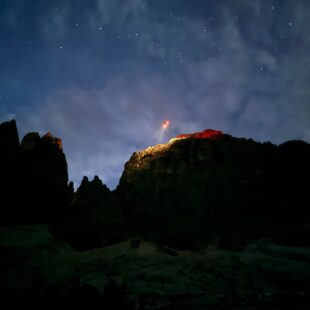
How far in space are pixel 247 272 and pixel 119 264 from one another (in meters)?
10.2

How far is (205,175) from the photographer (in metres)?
40.2

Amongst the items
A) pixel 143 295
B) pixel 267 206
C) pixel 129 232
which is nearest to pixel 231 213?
pixel 267 206

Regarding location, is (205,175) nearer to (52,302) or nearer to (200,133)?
(200,133)

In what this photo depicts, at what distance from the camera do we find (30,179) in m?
36.0

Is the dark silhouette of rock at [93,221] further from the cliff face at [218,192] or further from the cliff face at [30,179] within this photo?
the cliff face at [218,192]

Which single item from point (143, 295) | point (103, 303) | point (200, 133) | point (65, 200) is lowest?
point (143, 295)

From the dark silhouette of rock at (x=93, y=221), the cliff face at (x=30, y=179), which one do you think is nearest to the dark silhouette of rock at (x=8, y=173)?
the cliff face at (x=30, y=179)

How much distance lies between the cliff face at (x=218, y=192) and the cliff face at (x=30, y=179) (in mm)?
9215

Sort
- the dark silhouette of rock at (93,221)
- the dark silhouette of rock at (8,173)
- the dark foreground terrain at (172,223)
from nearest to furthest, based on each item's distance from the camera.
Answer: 1. the dark foreground terrain at (172,223)
2. the dark silhouette of rock at (8,173)
3. the dark silhouette of rock at (93,221)

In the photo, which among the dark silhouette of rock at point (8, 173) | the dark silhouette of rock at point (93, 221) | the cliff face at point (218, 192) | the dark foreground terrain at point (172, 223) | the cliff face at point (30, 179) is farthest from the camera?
the cliff face at point (218, 192)

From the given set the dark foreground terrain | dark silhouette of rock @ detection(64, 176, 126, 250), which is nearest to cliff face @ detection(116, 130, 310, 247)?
the dark foreground terrain

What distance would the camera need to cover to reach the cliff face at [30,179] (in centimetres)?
3341

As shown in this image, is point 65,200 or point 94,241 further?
point 65,200

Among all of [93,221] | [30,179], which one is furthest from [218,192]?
[30,179]
